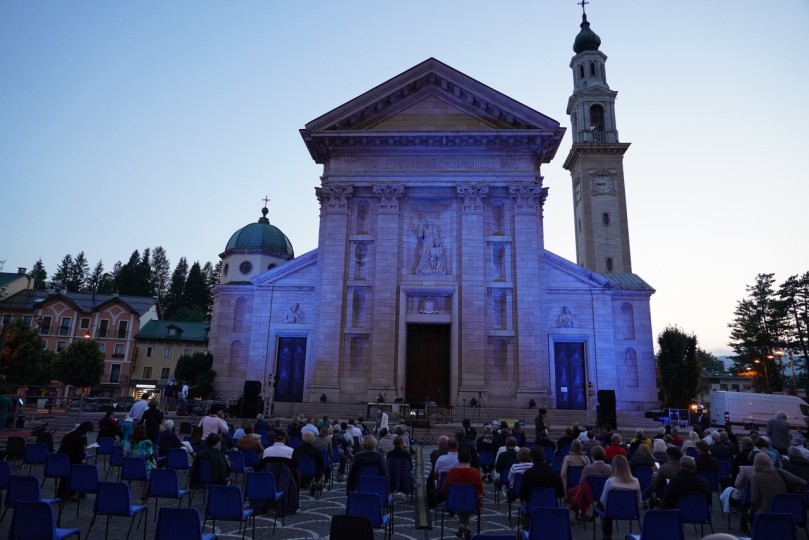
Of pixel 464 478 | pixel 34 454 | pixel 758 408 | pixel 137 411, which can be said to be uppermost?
pixel 758 408

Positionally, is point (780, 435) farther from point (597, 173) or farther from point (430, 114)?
point (597, 173)

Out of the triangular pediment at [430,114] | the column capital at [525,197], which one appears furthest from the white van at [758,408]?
the triangular pediment at [430,114]

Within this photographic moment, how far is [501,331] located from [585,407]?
682 cm

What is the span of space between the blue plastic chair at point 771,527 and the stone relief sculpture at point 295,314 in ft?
95.1

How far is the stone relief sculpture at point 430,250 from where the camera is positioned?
32.0 m

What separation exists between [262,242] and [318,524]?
48693 millimetres

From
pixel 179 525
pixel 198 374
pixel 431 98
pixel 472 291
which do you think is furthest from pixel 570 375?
pixel 179 525

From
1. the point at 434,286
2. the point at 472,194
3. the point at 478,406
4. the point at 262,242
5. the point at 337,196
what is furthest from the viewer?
the point at 262,242

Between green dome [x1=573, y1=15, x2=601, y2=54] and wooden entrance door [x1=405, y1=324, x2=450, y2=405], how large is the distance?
138 feet

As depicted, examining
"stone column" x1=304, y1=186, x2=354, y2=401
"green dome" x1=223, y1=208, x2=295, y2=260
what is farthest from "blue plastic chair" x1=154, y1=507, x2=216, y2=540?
"green dome" x1=223, y1=208, x2=295, y2=260

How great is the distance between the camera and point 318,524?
31.8 ft

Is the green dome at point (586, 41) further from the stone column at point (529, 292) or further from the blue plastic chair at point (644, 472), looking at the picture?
the blue plastic chair at point (644, 472)

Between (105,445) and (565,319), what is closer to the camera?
(105,445)

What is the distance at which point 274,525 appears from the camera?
918 centimetres
